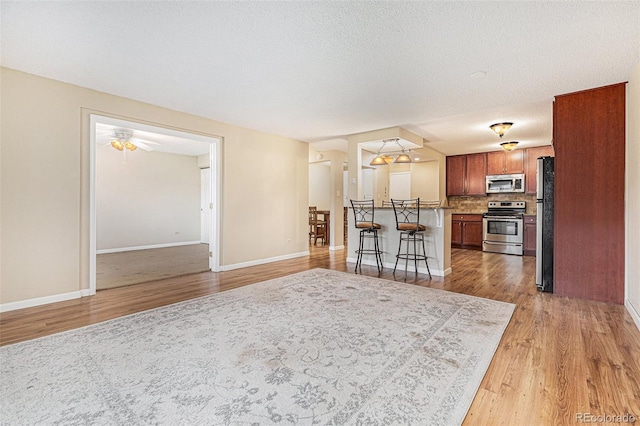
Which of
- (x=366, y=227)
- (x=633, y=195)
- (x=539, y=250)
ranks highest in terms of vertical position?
(x=633, y=195)

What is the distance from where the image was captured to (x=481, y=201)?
798 cm

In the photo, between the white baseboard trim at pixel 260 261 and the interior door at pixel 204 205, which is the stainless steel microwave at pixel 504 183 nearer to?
the white baseboard trim at pixel 260 261

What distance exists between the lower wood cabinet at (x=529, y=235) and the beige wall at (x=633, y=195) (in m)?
3.62

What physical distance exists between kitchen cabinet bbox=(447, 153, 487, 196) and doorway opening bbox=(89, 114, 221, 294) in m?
6.08

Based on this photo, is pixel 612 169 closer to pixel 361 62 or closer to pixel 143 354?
pixel 361 62

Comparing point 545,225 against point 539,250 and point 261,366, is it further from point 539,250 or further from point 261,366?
point 261,366

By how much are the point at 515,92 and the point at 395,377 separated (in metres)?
3.51

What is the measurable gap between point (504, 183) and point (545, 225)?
3.76m

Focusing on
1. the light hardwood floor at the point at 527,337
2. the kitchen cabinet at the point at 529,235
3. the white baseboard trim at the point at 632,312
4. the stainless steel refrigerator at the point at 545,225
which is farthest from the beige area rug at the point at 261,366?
the kitchen cabinet at the point at 529,235

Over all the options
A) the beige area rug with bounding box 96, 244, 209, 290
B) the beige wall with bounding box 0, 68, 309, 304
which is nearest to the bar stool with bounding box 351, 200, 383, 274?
the beige area rug with bounding box 96, 244, 209, 290

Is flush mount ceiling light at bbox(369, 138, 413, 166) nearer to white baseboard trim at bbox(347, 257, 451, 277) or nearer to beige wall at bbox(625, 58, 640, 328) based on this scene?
white baseboard trim at bbox(347, 257, 451, 277)

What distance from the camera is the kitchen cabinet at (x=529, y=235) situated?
654 centimetres

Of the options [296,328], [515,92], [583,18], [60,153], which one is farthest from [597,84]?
[60,153]

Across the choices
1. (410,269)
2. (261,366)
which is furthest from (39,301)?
(410,269)
